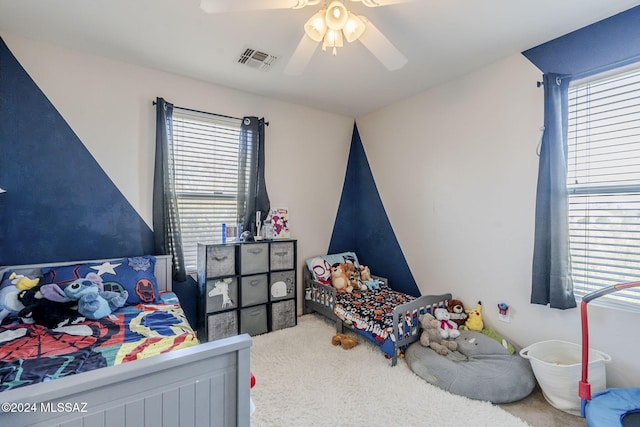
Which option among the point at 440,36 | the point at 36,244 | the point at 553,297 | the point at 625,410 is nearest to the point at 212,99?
the point at 36,244

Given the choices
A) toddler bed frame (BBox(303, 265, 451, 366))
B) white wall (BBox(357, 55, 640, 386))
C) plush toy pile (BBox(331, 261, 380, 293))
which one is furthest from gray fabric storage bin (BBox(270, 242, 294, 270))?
white wall (BBox(357, 55, 640, 386))

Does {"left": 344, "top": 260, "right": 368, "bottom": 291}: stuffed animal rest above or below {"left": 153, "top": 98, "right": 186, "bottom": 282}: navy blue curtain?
below

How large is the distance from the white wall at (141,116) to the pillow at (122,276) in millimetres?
468

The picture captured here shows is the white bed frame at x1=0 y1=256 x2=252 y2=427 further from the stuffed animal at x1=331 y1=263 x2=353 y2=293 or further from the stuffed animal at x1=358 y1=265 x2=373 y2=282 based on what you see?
the stuffed animal at x1=358 y1=265 x2=373 y2=282

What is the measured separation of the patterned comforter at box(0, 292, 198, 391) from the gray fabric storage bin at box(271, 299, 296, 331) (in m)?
1.22

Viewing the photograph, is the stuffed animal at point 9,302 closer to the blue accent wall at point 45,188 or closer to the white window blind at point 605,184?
the blue accent wall at point 45,188

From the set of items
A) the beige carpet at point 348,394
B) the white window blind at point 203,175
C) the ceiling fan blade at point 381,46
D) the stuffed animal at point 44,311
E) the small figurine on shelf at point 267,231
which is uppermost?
the ceiling fan blade at point 381,46

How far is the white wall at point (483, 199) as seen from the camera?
221 cm

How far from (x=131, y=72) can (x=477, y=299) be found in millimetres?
3767

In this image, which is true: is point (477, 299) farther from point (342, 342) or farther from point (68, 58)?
point (68, 58)

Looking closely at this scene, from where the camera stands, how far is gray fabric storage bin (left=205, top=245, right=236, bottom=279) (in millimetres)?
2734

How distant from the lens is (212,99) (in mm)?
2998

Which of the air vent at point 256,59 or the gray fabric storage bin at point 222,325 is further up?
the air vent at point 256,59

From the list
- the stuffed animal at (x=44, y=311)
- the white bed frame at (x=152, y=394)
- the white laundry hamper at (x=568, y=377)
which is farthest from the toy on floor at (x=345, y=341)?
the stuffed animal at (x=44, y=311)
